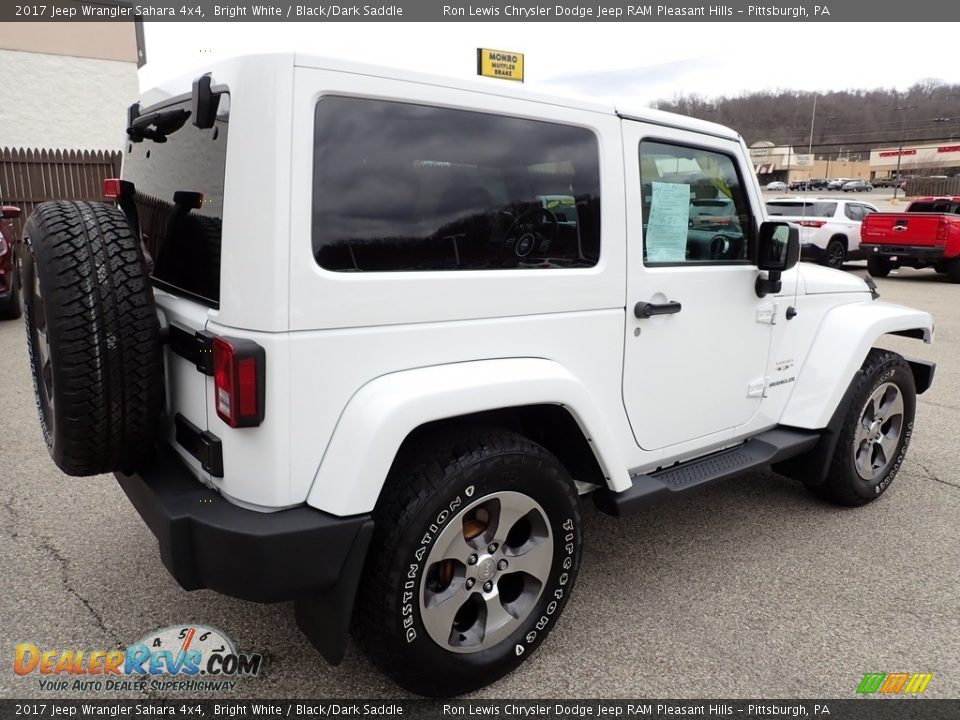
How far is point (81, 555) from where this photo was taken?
10.7 feet

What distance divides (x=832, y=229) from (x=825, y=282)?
13.2 metres

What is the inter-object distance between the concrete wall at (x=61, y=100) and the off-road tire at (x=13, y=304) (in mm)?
8944

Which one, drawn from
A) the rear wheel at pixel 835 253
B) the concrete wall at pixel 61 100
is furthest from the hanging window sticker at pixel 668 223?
the concrete wall at pixel 61 100

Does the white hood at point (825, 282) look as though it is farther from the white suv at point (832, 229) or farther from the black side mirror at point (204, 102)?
the white suv at point (832, 229)

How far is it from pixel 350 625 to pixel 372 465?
1.85ft

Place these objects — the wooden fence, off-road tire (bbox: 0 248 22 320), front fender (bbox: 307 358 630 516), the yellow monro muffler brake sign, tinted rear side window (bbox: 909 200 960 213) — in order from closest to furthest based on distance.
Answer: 1. front fender (bbox: 307 358 630 516)
2. the yellow monro muffler brake sign
3. off-road tire (bbox: 0 248 22 320)
4. the wooden fence
5. tinted rear side window (bbox: 909 200 960 213)

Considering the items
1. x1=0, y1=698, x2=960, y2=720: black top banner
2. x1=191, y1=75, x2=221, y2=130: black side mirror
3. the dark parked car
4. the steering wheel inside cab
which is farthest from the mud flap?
the dark parked car

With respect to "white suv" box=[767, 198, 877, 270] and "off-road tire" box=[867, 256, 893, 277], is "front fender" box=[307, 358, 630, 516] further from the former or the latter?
"off-road tire" box=[867, 256, 893, 277]

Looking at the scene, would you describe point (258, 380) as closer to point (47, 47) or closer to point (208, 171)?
point (208, 171)

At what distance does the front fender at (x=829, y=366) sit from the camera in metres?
3.53

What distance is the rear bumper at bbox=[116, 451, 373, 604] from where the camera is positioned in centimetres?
193

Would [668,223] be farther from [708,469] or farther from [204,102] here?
[204,102]

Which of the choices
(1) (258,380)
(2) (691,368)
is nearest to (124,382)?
(1) (258,380)

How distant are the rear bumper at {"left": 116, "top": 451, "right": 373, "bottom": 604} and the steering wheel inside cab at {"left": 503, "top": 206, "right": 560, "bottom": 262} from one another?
3.35ft
